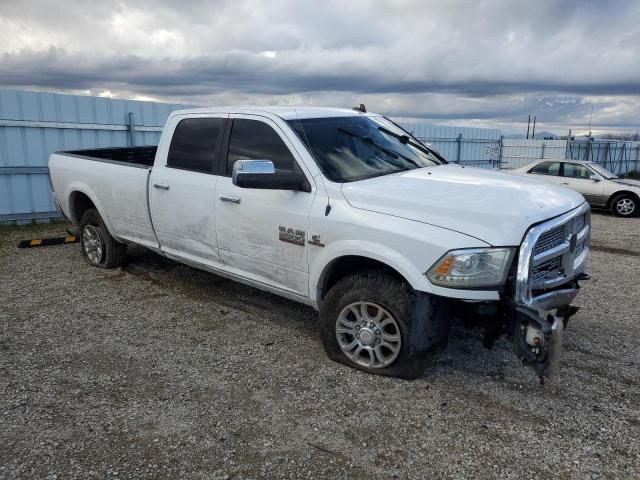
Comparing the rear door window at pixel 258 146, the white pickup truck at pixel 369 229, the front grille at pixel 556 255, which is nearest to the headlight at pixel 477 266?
the white pickup truck at pixel 369 229

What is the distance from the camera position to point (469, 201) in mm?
3455

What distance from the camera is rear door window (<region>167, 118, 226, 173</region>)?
4.76 metres

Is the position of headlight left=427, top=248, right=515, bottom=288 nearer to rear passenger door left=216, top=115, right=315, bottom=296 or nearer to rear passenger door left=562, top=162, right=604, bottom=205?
rear passenger door left=216, top=115, right=315, bottom=296

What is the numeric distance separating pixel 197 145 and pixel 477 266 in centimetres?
297

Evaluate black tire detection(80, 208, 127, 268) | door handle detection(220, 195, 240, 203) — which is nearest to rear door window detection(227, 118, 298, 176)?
door handle detection(220, 195, 240, 203)

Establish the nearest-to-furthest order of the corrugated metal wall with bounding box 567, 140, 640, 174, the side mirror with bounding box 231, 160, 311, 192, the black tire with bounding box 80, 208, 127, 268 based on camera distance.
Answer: the side mirror with bounding box 231, 160, 311, 192
the black tire with bounding box 80, 208, 127, 268
the corrugated metal wall with bounding box 567, 140, 640, 174

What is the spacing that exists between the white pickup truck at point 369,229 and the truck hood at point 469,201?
0.4 inches

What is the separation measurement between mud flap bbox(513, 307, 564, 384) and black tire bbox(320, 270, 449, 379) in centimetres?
53

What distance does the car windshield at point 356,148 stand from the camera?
409 cm

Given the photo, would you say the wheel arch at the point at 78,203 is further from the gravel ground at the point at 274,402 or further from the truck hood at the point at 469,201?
the truck hood at the point at 469,201

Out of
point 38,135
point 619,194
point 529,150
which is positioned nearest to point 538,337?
point 38,135

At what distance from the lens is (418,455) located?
9.78ft

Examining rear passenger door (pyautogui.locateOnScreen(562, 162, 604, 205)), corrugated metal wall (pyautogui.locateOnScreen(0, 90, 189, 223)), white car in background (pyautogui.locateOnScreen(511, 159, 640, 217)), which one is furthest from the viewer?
rear passenger door (pyautogui.locateOnScreen(562, 162, 604, 205))

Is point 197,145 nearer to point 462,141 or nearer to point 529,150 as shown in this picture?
point 462,141
